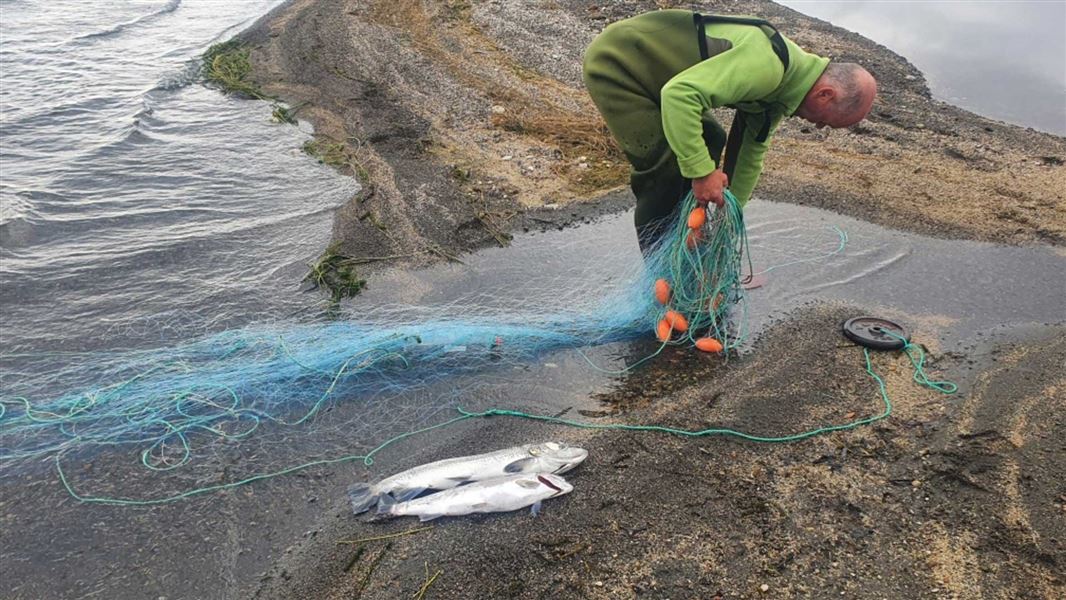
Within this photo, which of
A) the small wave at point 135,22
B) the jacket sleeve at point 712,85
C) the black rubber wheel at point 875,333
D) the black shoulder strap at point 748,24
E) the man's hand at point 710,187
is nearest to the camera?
the jacket sleeve at point 712,85

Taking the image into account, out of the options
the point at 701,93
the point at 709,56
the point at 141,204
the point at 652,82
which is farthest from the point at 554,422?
the point at 141,204

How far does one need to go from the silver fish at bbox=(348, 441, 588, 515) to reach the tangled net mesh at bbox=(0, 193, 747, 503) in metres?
0.48

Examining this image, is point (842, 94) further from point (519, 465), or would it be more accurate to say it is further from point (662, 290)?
point (519, 465)

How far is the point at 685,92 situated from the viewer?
328 centimetres

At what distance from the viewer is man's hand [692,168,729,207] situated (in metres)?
3.57

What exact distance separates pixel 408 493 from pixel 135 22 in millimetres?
15172

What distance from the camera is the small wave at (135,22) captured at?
42.6 feet

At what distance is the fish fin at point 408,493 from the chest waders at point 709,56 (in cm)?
254

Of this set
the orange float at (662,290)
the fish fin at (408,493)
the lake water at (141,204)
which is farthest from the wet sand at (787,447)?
the lake water at (141,204)

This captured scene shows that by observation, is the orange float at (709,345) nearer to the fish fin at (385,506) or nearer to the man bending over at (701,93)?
the man bending over at (701,93)

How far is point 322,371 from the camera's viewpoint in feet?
13.1

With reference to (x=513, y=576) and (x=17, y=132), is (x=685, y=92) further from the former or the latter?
(x=17, y=132)

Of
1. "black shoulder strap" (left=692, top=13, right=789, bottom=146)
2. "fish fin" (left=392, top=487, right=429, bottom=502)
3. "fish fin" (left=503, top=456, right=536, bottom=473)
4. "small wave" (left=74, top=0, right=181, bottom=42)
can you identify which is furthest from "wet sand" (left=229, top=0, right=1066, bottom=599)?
"small wave" (left=74, top=0, right=181, bottom=42)

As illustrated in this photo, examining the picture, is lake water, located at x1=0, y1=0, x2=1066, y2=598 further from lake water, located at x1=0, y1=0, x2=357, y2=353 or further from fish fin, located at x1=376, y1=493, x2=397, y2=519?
fish fin, located at x1=376, y1=493, x2=397, y2=519
